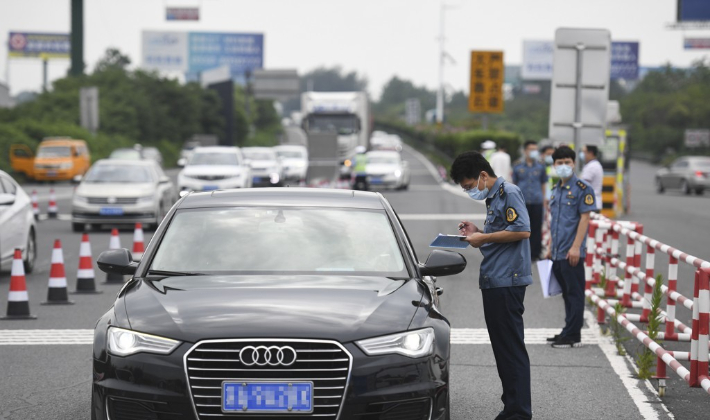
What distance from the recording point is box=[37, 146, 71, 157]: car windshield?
47812mm

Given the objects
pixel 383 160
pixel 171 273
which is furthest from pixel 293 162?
pixel 171 273

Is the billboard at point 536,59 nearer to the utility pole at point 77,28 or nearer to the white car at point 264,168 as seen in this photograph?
the utility pole at point 77,28

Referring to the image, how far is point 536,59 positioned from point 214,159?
6576 centimetres

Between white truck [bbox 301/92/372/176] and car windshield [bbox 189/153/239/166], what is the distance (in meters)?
12.9

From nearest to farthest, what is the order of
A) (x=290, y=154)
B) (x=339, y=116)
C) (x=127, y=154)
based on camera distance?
(x=339, y=116) → (x=290, y=154) → (x=127, y=154)

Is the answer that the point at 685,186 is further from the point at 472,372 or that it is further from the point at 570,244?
the point at 472,372

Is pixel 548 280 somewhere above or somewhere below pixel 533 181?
below

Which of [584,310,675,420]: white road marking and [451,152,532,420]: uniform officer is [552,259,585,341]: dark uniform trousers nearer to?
[584,310,675,420]: white road marking

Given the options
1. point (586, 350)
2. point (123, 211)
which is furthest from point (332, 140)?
point (586, 350)

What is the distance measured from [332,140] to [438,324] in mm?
33938

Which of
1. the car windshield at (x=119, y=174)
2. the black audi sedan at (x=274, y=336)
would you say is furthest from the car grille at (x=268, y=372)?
the car windshield at (x=119, y=174)

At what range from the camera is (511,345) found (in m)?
6.64

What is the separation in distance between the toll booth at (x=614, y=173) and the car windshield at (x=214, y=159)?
10006 millimetres

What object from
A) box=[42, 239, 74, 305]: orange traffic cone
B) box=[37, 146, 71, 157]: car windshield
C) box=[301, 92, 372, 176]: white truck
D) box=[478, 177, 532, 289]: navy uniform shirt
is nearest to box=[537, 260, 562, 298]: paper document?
box=[478, 177, 532, 289]: navy uniform shirt
